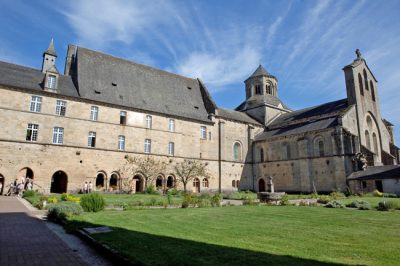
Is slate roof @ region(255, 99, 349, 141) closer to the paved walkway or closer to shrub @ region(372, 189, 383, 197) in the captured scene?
shrub @ region(372, 189, 383, 197)

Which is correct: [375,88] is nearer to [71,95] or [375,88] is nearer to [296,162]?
[296,162]

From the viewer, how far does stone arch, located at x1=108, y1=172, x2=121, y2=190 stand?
2864cm

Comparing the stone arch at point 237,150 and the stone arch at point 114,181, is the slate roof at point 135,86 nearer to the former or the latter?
the stone arch at point 237,150

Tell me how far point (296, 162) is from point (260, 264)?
31.7m

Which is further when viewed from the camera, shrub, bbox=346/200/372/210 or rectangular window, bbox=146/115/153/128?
rectangular window, bbox=146/115/153/128

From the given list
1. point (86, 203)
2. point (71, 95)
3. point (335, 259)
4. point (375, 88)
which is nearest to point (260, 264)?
point (335, 259)

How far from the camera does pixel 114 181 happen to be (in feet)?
95.8

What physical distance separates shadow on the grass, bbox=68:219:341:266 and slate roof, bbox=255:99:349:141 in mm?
29195

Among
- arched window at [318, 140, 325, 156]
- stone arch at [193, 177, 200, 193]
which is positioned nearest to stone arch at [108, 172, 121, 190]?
stone arch at [193, 177, 200, 193]

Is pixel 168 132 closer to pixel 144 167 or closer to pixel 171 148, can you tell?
pixel 171 148

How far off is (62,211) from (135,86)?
23744 millimetres

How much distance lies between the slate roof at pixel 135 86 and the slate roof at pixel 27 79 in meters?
1.23

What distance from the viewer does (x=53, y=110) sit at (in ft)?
86.5

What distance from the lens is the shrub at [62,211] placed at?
37.3 ft
